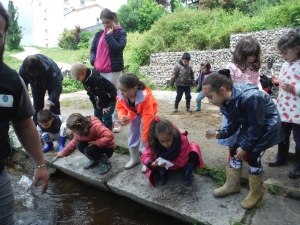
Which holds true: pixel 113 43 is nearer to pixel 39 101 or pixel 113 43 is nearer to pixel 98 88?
pixel 98 88

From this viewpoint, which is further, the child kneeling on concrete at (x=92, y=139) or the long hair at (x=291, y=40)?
the child kneeling on concrete at (x=92, y=139)

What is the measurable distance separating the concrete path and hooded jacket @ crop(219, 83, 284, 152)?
0.55 meters

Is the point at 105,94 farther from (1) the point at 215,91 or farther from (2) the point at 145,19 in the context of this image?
(2) the point at 145,19

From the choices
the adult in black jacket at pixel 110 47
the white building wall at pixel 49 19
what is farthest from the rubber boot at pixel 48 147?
the white building wall at pixel 49 19

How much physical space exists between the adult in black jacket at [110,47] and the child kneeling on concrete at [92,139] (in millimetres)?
1170

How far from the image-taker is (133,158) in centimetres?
323

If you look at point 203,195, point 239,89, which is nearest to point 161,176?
point 203,195

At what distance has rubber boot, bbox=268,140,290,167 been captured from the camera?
2736mm

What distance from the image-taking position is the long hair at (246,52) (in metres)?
2.59

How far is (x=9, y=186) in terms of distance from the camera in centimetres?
146

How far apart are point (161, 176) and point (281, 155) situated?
4.33ft

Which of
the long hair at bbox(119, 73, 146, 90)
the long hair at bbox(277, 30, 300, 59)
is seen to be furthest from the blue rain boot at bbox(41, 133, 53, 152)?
the long hair at bbox(277, 30, 300, 59)

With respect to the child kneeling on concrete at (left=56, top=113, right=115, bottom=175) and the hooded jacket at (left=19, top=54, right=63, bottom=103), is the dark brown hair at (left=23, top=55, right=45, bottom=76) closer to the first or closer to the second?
the hooded jacket at (left=19, top=54, right=63, bottom=103)

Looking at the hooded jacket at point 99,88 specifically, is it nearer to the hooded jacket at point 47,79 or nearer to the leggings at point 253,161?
the hooded jacket at point 47,79
